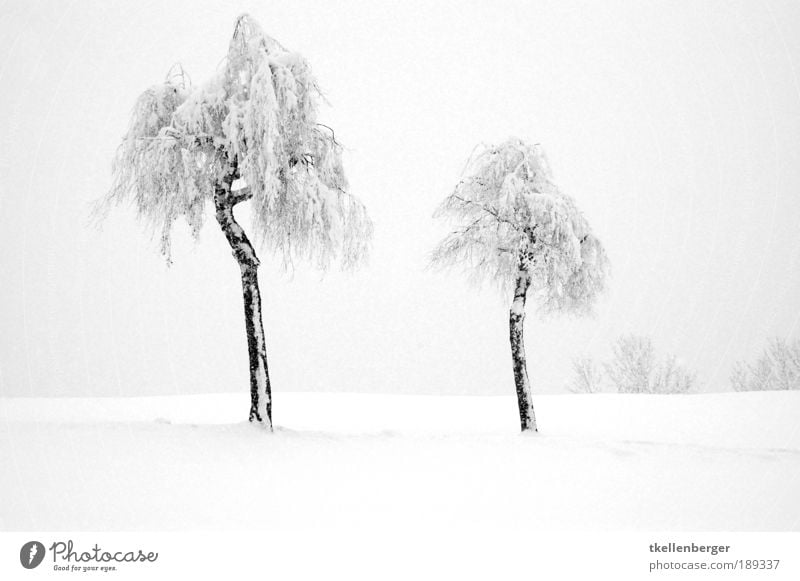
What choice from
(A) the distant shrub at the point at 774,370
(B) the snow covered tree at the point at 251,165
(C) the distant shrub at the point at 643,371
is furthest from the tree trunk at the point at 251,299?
(A) the distant shrub at the point at 774,370

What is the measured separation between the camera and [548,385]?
105ft

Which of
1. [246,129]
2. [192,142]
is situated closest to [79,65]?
[192,142]

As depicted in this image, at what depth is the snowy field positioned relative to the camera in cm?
630

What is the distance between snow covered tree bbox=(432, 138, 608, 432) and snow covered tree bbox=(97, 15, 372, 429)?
3.96m

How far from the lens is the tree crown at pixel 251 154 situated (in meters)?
8.62

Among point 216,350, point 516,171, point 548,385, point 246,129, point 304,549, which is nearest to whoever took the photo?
point 304,549

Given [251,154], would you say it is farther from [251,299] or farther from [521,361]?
[521,361]

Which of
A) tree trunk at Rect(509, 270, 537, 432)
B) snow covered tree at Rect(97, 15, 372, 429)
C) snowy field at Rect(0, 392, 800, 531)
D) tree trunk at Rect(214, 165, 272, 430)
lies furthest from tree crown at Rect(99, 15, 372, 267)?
tree trunk at Rect(509, 270, 537, 432)

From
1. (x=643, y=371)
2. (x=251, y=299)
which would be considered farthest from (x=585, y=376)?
(x=251, y=299)

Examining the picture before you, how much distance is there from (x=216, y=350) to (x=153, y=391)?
4.03m

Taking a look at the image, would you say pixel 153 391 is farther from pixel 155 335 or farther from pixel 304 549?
pixel 304 549

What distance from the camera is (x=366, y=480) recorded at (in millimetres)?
7199

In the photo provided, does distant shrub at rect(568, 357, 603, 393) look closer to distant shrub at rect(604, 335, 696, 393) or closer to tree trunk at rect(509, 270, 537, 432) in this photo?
distant shrub at rect(604, 335, 696, 393)

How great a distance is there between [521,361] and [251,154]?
7.90m
